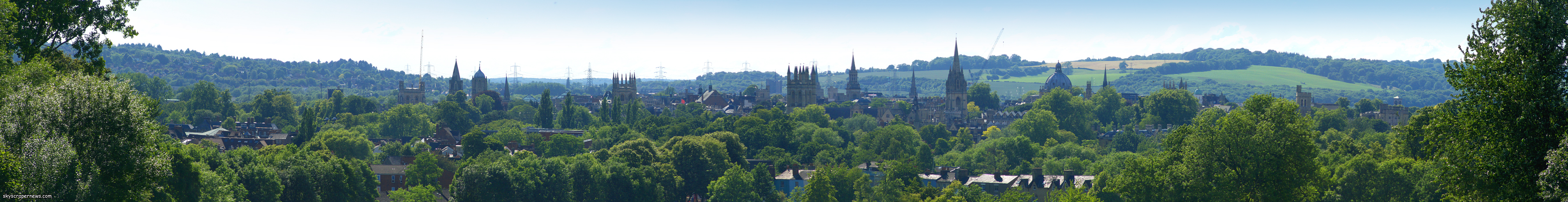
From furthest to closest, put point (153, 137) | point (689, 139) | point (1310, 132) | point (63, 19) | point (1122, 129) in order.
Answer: point (1122, 129) → point (689, 139) → point (1310, 132) → point (63, 19) → point (153, 137)

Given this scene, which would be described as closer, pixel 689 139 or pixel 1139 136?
pixel 689 139

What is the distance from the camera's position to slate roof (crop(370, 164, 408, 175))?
244ft

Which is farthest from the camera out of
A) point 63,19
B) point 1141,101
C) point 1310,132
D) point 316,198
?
point 1141,101

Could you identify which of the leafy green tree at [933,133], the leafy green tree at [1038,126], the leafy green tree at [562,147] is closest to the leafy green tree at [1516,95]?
the leafy green tree at [562,147]

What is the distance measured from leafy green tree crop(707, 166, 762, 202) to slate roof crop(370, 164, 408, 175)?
18.9 m

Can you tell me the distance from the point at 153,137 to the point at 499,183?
32.8 metres

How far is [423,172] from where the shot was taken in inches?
2817

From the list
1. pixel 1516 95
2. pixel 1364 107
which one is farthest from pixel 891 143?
pixel 1364 107

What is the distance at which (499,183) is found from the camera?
5812 centimetres

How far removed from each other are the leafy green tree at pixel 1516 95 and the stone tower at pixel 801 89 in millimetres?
141643

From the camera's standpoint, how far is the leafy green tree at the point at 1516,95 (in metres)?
19.8

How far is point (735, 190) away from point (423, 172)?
58.9 feet

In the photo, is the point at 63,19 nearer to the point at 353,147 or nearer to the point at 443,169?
the point at 443,169

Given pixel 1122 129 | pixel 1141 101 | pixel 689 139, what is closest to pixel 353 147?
pixel 689 139
